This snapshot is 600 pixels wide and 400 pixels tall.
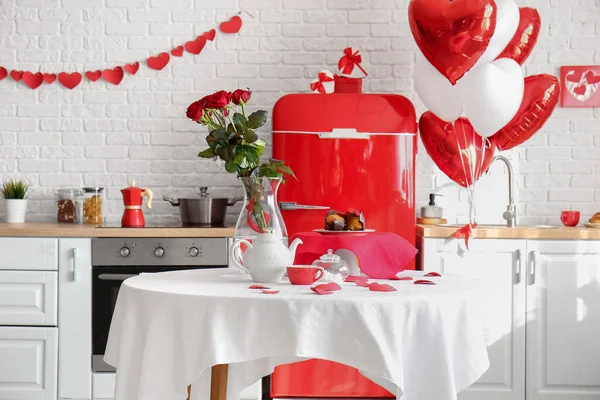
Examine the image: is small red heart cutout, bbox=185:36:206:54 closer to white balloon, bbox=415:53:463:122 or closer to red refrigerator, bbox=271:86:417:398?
red refrigerator, bbox=271:86:417:398

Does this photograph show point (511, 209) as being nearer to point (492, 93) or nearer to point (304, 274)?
point (492, 93)

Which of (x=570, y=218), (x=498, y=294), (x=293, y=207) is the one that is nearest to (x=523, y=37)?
(x=570, y=218)

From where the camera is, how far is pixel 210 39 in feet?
15.5

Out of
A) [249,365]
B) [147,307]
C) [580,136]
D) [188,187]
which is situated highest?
[580,136]

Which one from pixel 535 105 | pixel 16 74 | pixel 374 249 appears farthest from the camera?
pixel 16 74

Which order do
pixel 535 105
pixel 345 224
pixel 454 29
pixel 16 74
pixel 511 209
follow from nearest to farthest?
1. pixel 345 224
2. pixel 454 29
3. pixel 535 105
4. pixel 511 209
5. pixel 16 74

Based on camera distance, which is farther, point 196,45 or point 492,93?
point 196,45

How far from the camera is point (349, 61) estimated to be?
445 cm

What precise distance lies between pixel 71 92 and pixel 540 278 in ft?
9.15

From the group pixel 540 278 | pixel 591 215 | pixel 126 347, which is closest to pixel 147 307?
pixel 126 347

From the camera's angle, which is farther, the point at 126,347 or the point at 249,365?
the point at 249,365

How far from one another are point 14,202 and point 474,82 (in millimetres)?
2564

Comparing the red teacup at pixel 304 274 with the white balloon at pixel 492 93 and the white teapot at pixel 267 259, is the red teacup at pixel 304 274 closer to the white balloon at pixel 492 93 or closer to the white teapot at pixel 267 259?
the white teapot at pixel 267 259

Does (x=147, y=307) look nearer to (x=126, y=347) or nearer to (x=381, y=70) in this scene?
(x=126, y=347)
